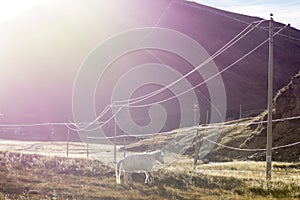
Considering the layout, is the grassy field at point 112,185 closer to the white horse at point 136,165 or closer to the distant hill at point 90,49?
the white horse at point 136,165

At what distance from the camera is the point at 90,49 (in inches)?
5212

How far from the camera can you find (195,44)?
141 m

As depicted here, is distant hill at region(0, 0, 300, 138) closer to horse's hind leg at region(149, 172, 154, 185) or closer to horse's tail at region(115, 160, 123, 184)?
horse's tail at region(115, 160, 123, 184)

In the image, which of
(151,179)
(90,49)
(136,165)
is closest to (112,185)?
(151,179)

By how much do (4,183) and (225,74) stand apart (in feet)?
357

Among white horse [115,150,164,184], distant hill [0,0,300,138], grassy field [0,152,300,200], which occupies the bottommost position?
grassy field [0,152,300,200]

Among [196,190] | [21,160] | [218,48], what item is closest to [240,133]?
[21,160]

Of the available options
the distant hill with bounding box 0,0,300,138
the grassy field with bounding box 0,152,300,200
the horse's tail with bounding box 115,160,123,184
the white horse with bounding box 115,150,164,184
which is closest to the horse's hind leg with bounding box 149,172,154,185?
the white horse with bounding box 115,150,164,184

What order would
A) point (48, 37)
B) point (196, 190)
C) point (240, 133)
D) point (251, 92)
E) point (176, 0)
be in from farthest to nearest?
point (176, 0)
point (48, 37)
point (251, 92)
point (240, 133)
point (196, 190)

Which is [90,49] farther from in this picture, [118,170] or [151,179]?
[151,179]

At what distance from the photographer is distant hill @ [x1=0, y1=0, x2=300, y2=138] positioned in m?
112

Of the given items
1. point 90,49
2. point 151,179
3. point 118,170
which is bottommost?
point 151,179

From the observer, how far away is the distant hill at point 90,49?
112 meters

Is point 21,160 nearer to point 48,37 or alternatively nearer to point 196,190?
point 196,190
